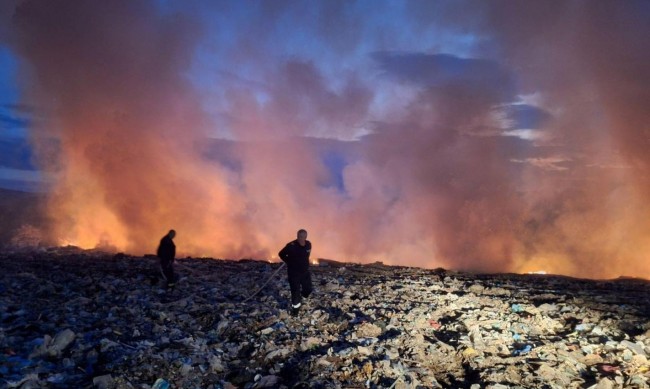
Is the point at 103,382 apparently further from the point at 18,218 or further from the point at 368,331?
the point at 18,218

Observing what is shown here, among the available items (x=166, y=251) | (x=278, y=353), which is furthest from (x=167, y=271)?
(x=278, y=353)

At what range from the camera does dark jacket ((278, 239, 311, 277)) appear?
7.23 m

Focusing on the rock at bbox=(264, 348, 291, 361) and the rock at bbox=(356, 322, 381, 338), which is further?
the rock at bbox=(356, 322, 381, 338)

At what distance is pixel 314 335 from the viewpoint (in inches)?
248

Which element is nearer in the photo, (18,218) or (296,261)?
(296,261)

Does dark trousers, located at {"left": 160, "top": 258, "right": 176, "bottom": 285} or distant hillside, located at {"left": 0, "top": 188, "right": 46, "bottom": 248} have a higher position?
distant hillside, located at {"left": 0, "top": 188, "right": 46, "bottom": 248}

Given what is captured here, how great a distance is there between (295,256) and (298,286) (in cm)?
54

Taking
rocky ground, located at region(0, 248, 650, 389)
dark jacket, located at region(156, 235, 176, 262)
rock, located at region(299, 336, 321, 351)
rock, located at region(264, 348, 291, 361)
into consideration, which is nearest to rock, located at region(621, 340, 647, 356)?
rocky ground, located at region(0, 248, 650, 389)

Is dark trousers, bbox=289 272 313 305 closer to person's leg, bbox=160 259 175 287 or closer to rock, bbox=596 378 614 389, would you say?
person's leg, bbox=160 259 175 287

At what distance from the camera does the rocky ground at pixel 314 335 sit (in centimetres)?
488

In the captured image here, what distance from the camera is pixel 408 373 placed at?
16.6 feet

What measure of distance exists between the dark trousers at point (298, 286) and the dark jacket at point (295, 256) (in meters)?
Result: 0.09

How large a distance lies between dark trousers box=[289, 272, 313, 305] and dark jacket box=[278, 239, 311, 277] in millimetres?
86

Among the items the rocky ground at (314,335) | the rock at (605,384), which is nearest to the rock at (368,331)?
the rocky ground at (314,335)
